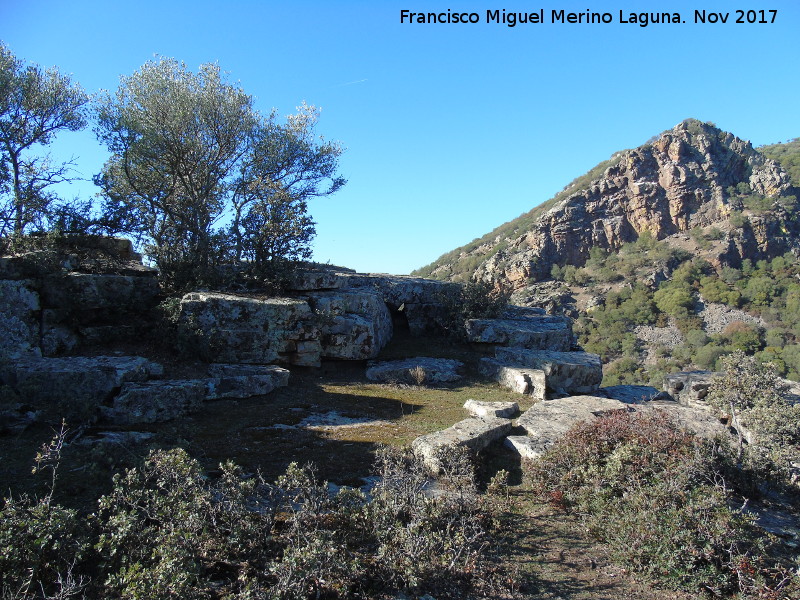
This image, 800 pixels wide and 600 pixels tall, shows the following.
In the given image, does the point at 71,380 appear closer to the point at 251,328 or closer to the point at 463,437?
the point at 251,328

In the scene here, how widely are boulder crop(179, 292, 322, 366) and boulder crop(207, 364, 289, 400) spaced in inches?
21.1

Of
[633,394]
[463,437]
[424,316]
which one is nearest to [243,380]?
[463,437]

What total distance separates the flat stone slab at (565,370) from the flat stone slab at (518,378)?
26 centimetres

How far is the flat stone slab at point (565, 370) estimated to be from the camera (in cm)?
1133

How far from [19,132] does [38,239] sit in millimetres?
6881

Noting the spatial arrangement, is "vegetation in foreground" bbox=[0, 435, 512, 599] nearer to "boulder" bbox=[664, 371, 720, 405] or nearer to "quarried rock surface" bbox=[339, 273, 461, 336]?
"boulder" bbox=[664, 371, 720, 405]

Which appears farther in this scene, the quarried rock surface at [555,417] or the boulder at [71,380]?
the quarried rock surface at [555,417]

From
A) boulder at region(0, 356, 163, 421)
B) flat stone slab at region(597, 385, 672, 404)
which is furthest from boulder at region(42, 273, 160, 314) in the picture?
flat stone slab at region(597, 385, 672, 404)

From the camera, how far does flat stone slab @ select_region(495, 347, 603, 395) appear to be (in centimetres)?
1133

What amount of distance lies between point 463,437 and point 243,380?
4838mm

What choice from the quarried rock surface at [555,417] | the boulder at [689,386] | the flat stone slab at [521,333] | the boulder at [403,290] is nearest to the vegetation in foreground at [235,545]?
the quarried rock surface at [555,417]

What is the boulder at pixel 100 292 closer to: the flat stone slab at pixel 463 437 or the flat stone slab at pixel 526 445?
the flat stone slab at pixel 463 437

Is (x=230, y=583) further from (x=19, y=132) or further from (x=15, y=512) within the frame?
(x=19, y=132)

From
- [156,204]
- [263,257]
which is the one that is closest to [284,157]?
[156,204]
